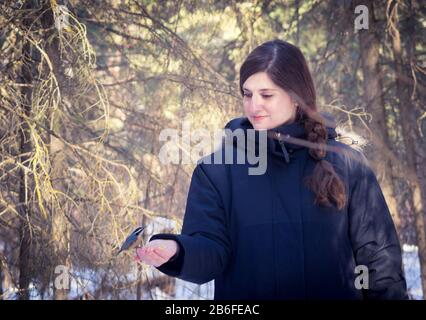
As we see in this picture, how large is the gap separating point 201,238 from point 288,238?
33 cm

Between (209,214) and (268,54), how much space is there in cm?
71

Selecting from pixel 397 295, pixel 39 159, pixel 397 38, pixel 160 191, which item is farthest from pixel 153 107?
pixel 397 295

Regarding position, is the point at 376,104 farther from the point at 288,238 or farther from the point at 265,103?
the point at 288,238

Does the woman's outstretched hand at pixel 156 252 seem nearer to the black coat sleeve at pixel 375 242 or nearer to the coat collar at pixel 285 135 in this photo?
the coat collar at pixel 285 135

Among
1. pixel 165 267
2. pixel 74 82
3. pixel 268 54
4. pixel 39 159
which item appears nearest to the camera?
pixel 165 267

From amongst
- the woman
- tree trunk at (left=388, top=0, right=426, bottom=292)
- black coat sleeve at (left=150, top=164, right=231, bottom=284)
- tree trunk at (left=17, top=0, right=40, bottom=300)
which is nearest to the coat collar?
the woman

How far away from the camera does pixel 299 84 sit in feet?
7.91

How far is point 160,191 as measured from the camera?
5.78 m

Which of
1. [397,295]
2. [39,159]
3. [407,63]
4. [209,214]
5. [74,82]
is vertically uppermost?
[407,63]

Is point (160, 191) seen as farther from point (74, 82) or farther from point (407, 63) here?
point (407, 63)

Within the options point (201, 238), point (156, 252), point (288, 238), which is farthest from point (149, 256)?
point (288, 238)

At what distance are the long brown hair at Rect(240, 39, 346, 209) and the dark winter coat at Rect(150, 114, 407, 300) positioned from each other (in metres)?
0.07

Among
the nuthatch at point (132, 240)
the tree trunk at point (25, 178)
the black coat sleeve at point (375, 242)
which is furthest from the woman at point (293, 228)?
the tree trunk at point (25, 178)

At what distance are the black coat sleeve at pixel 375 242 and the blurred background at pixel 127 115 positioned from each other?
1278mm
